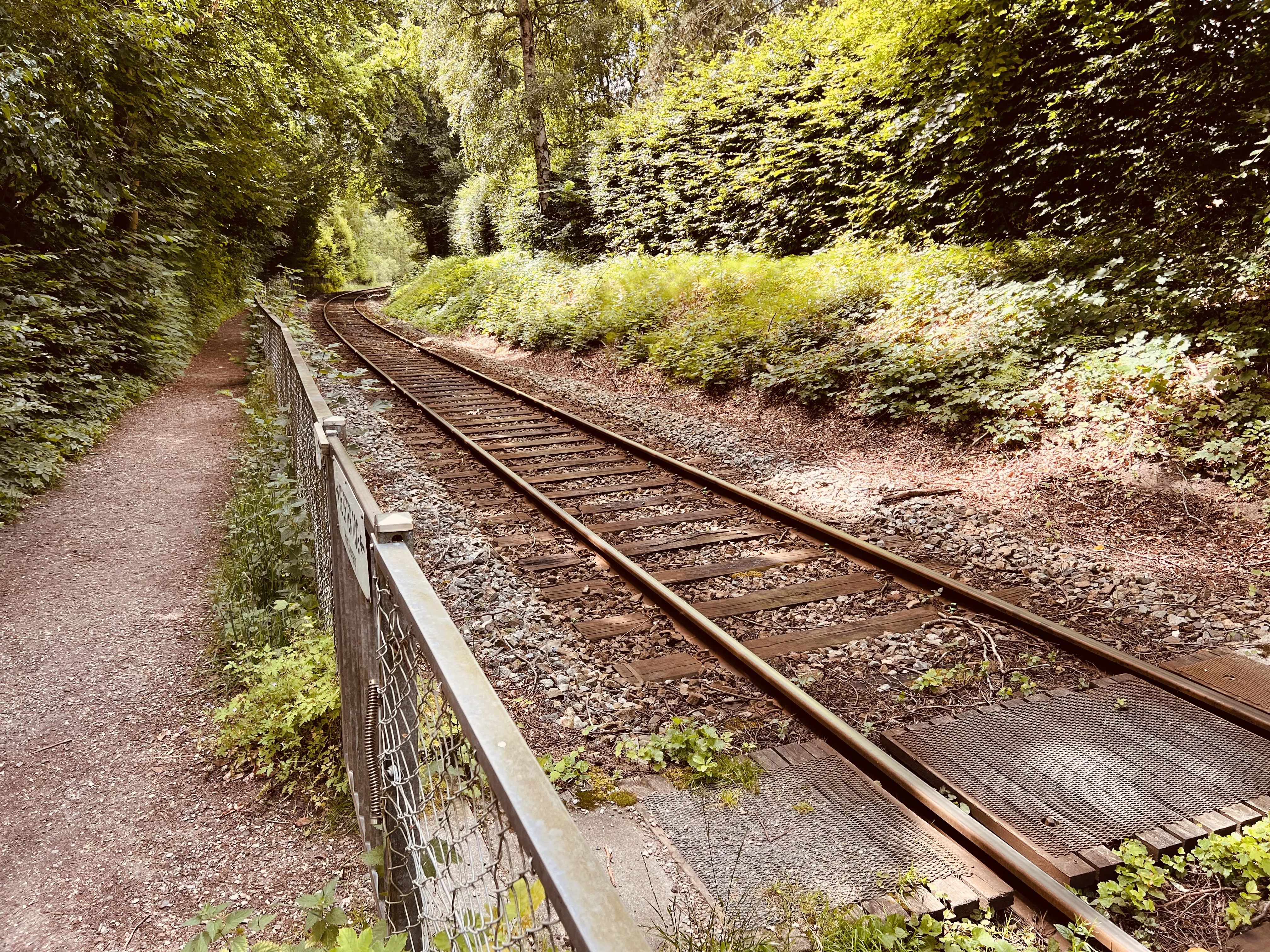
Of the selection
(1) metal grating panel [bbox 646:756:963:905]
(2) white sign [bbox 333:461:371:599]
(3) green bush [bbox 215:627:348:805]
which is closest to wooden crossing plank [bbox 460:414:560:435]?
(3) green bush [bbox 215:627:348:805]

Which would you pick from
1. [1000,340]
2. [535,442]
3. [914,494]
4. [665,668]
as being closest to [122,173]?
[535,442]

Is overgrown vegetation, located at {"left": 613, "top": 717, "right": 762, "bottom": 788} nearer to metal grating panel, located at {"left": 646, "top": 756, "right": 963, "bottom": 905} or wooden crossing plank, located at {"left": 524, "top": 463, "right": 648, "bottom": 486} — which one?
metal grating panel, located at {"left": 646, "top": 756, "right": 963, "bottom": 905}

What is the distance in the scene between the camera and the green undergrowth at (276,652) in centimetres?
332

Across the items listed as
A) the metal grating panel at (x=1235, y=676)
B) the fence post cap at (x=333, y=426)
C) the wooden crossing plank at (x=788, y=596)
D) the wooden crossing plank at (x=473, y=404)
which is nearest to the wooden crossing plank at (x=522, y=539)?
the wooden crossing plank at (x=788, y=596)

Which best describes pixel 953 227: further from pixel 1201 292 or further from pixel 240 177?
pixel 240 177

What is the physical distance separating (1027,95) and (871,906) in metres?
9.91

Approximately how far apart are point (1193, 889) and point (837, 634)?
204cm

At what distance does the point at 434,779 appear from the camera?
80.6 inches

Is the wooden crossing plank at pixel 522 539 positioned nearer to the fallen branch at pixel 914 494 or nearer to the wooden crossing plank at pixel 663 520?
the wooden crossing plank at pixel 663 520

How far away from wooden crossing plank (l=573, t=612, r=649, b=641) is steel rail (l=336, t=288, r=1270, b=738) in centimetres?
182

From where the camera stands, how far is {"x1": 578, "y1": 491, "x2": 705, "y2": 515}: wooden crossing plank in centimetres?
661

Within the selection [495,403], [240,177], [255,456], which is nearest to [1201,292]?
[495,403]

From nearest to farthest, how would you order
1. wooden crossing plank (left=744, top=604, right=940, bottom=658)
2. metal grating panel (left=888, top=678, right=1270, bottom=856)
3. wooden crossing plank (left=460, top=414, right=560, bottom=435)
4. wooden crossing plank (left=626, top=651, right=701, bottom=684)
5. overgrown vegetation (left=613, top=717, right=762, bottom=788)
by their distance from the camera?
1. metal grating panel (left=888, top=678, right=1270, bottom=856)
2. overgrown vegetation (left=613, top=717, right=762, bottom=788)
3. wooden crossing plank (left=626, top=651, right=701, bottom=684)
4. wooden crossing plank (left=744, top=604, right=940, bottom=658)
5. wooden crossing plank (left=460, top=414, right=560, bottom=435)

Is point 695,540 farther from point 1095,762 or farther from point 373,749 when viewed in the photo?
point 373,749
